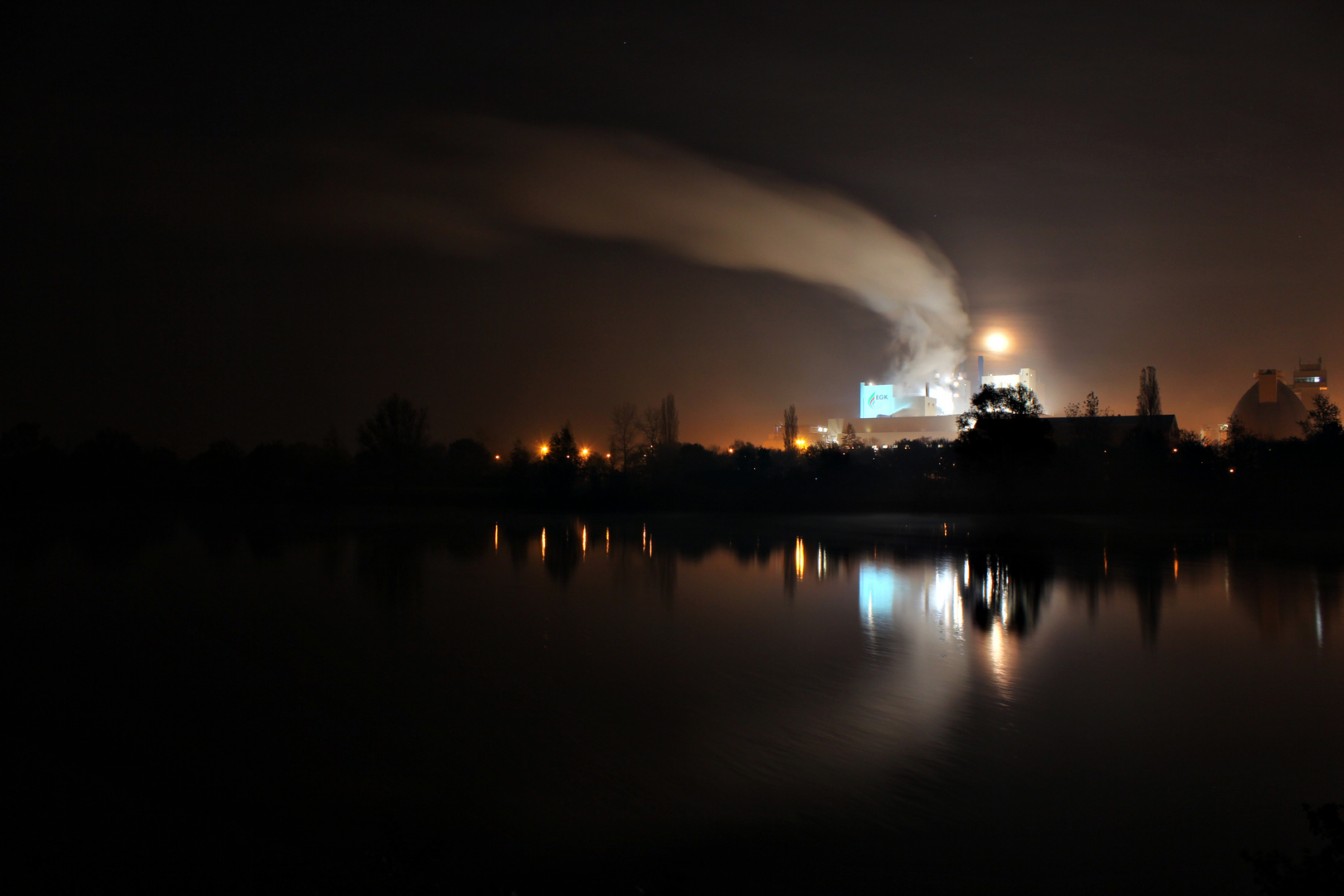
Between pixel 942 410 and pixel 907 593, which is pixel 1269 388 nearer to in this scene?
pixel 942 410

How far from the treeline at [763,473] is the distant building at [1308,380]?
106836 mm

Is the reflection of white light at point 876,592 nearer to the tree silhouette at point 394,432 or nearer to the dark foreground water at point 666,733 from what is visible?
the dark foreground water at point 666,733

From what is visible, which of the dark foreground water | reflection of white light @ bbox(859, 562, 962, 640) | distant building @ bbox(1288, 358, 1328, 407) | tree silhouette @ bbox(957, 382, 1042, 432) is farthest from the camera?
distant building @ bbox(1288, 358, 1328, 407)

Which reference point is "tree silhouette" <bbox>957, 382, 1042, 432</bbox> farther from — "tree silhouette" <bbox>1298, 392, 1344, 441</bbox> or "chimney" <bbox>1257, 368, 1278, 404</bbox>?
"chimney" <bbox>1257, 368, 1278, 404</bbox>

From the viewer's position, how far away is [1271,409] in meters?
97.1

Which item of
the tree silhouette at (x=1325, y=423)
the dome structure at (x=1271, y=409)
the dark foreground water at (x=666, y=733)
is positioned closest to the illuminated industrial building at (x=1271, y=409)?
the dome structure at (x=1271, y=409)

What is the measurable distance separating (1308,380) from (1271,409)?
62.3m

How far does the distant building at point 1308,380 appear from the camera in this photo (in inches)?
5553

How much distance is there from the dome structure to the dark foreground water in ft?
316

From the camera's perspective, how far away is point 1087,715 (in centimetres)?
802

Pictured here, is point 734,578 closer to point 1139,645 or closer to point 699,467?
point 1139,645

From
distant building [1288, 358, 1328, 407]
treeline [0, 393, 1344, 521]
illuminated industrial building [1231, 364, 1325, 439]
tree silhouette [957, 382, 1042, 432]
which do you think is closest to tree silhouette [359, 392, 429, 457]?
treeline [0, 393, 1344, 521]

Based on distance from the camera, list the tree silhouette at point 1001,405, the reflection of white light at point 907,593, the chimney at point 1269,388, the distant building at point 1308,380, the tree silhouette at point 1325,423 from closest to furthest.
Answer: the reflection of white light at point 907,593 → the tree silhouette at point 1325,423 → the tree silhouette at point 1001,405 → the chimney at point 1269,388 → the distant building at point 1308,380

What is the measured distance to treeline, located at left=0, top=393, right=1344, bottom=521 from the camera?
39.1m
